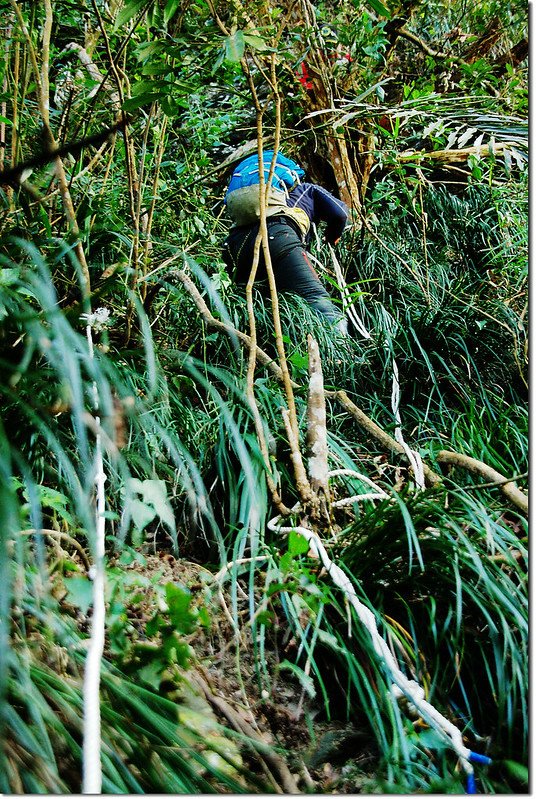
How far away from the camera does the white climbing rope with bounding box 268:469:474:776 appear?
1.04m

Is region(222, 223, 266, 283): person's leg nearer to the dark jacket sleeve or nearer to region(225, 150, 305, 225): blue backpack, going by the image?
region(225, 150, 305, 225): blue backpack

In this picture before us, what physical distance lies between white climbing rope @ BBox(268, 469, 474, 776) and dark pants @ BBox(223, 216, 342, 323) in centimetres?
165

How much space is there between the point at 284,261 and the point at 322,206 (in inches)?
26.9

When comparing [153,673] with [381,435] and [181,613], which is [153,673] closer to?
[181,613]

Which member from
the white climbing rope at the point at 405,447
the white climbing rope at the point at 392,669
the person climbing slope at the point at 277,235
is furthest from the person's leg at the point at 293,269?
the white climbing rope at the point at 392,669

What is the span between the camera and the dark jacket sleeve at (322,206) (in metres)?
3.20

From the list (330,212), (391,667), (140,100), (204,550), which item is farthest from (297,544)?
(330,212)

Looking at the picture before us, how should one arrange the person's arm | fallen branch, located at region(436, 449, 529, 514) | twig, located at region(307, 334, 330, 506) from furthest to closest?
the person's arm, twig, located at region(307, 334, 330, 506), fallen branch, located at region(436, 449, 529, 514)

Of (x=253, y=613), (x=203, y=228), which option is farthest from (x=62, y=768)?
(x=203, y=228)

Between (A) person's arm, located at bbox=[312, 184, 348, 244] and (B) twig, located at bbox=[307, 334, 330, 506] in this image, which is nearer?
(B) twig, located at bbox=[307, 334, 330, 506]

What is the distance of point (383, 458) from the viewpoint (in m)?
2.03

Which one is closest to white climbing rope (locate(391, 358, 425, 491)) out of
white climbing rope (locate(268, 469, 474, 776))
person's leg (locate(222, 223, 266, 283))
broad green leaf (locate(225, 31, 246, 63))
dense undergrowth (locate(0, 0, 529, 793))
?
dense undergrowth (locate(0, 0, 529, 793))

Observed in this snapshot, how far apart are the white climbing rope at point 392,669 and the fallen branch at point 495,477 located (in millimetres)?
430

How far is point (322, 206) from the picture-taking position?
11.1 feet
